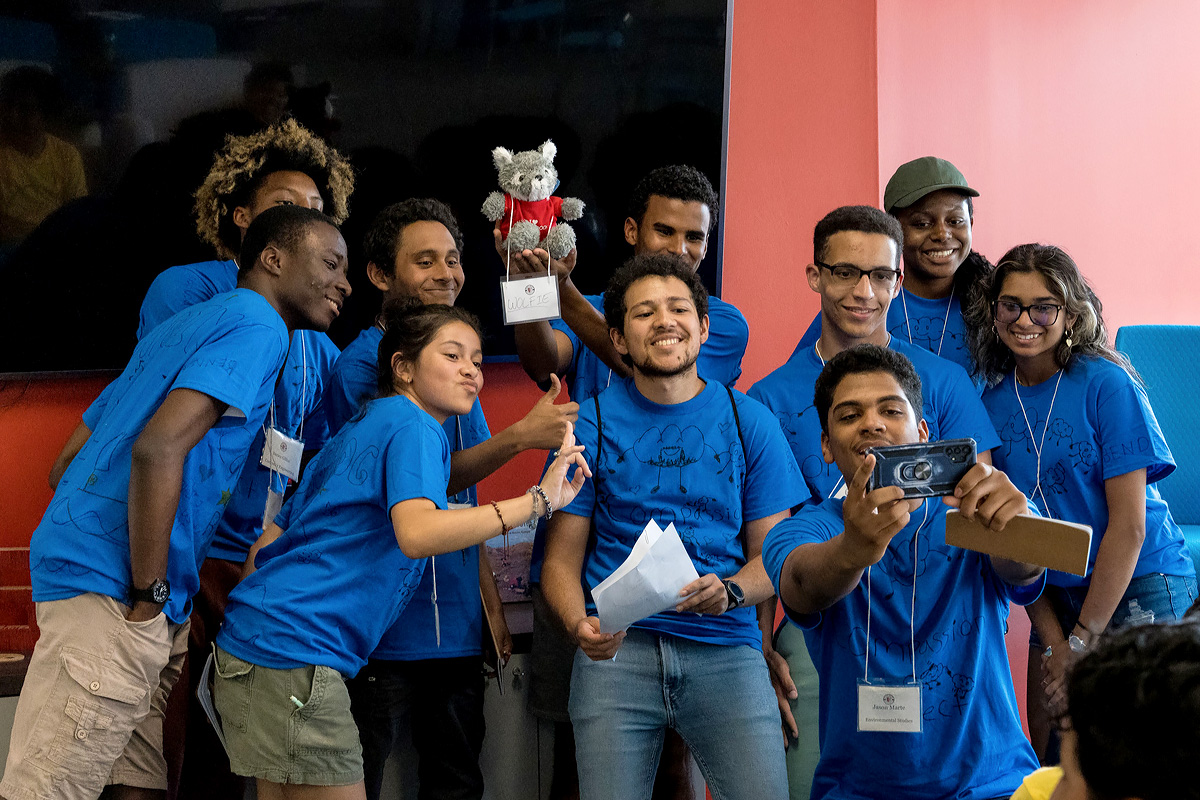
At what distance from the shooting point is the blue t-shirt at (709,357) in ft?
8.45

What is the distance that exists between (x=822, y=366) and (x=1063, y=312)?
60cm

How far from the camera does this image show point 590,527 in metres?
2.12

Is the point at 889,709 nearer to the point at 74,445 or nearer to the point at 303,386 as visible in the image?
the point at 303,386

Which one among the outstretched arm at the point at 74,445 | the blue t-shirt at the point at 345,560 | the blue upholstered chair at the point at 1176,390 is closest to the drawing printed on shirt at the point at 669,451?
the blue t-shirt at the point at 345,560

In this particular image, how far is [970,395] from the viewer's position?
2.26 m

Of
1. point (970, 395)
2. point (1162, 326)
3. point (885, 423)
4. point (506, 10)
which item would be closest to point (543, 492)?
point (885, 423)

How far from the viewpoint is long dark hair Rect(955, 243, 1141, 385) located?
2387 millimetres

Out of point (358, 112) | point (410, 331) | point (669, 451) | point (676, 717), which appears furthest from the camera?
point (358, 112)

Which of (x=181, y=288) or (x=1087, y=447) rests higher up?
(x=181, y=288)

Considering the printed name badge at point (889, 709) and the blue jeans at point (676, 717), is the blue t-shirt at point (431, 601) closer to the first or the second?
the blue jeans at point (676, 717)

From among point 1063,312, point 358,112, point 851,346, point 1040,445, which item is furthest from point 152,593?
point 1063,312

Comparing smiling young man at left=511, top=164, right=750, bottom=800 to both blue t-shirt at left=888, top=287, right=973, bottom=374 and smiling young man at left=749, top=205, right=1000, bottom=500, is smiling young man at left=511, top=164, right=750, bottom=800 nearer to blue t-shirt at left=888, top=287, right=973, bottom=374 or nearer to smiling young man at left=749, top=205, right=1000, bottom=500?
smiling young man at left=749, top=205, right=1000, bottom=500

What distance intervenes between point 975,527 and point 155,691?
1609mm

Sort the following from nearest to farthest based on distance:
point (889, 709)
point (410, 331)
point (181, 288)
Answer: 1. point (889, 709)
2. point (410, 331)
3. point (181, 288)
